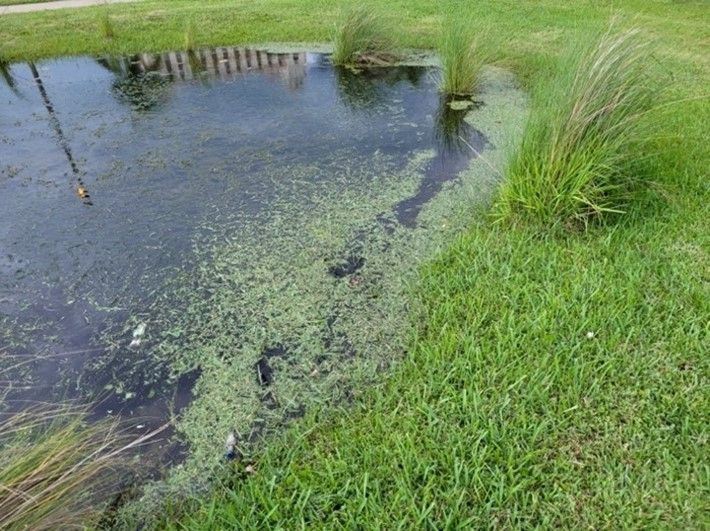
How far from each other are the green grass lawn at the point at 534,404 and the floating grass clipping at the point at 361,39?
11.2 ft

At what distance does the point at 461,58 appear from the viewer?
4391 mm

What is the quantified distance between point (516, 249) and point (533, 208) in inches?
11.4

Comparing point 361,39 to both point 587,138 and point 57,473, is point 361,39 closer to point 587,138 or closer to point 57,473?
point 587,138

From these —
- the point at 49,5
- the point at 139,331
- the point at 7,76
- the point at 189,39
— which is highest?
the point at 49,5

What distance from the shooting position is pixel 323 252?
2.64 metres

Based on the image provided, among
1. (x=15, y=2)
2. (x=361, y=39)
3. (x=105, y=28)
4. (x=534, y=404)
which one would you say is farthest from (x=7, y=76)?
(x=534, y=404)

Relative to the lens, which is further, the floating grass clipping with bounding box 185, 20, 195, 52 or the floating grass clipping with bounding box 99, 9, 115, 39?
the floating grass clipping with bounding box 99, 9, 115, 39

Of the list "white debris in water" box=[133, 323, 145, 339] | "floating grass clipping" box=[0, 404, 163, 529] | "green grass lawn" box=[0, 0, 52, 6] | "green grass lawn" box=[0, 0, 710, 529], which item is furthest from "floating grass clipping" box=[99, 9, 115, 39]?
"floating grass clipping" box=[0, 404, 163, 529]

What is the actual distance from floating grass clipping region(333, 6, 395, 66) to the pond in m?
0.54

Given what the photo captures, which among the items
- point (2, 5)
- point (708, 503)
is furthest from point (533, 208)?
point (2, 5)

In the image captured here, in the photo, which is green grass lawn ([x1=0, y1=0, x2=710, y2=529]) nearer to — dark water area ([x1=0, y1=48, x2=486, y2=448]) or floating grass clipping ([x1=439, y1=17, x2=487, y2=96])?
dark water area ([x1=0, y1=48, x2=486, y2=448])

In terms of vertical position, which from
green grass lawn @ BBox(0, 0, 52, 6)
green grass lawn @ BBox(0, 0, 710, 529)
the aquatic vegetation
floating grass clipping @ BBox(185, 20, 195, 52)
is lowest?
green grass lawn @ BBox(0, 0, 710, 529)

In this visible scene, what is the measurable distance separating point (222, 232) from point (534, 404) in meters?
1.92

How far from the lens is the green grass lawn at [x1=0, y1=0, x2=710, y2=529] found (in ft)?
4.67
